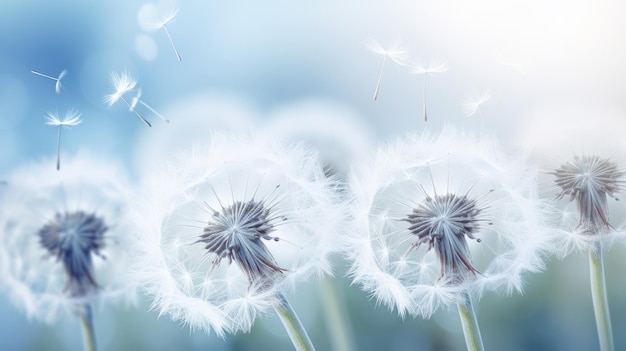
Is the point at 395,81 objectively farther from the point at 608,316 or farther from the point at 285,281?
the point at 608,316

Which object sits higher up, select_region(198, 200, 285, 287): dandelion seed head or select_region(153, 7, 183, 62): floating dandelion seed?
select_region(153, 7, 183, 62): floating dandelion seed

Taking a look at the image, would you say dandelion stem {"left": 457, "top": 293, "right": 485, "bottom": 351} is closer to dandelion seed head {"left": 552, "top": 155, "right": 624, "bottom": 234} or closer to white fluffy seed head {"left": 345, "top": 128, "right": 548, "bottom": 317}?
→ white fluffy seed head {"left": 345, "top": 128, "right": 548, "bottom": 317}

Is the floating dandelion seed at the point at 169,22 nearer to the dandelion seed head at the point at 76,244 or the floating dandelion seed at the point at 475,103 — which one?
the dandelion seed head at the point at 76,244

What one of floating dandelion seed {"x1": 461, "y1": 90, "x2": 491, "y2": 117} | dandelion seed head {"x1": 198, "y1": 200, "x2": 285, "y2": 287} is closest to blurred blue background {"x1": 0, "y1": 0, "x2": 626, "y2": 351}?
floating dandelion seed {"x1": 461, "y1": 90, "x2": 491, "y2": 117}

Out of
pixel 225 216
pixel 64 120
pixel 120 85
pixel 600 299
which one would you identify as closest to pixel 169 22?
pixel 120 85

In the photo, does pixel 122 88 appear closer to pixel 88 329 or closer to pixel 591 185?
pixel 88 329
